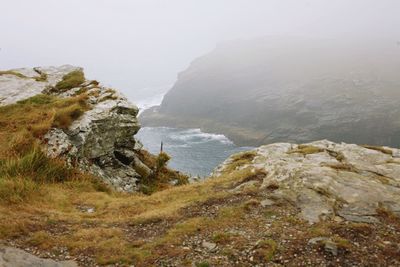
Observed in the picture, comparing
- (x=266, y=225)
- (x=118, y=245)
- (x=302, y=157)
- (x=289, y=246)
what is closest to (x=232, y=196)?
(x=266, y=225)

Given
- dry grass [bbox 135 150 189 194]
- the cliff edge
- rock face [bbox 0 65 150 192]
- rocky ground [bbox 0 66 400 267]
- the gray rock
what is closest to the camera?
the gray rock

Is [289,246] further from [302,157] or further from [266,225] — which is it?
[302,157]

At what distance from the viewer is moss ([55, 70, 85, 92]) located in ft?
91.6

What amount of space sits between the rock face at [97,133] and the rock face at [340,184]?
688cm

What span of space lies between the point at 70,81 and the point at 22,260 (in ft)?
71.3

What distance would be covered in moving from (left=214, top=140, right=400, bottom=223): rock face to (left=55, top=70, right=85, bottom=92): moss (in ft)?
51.3

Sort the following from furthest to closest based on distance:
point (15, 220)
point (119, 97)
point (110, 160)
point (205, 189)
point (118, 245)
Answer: point (119, 97)
point (110, 160)
point (205, 189)
point (15, 220)
point (118, 245)

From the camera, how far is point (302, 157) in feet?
65.2

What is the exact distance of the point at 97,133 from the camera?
20.8 m

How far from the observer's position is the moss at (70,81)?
91.6 feet

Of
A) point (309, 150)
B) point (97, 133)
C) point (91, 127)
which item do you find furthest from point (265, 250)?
point (97, 133)

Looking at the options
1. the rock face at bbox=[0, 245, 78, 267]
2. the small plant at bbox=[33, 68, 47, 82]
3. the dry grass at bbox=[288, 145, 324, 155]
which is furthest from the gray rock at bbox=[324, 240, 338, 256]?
the small plant at bbox=[33, 68, 47, 82]

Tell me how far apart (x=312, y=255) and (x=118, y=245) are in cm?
554

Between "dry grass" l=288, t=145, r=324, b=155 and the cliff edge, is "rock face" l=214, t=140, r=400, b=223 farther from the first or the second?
the cliff edge
